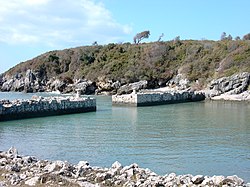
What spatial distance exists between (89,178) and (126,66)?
303ft

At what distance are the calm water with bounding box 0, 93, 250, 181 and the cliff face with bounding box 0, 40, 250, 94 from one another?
50.3m

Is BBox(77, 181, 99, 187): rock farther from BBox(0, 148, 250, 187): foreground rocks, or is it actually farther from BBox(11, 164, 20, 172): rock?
BBox(11, 164, 20, 172): rock

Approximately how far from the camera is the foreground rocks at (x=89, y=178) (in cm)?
1251

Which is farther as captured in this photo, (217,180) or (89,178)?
(89,178)

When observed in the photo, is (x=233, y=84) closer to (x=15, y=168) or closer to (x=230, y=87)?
(x=230, y=87)

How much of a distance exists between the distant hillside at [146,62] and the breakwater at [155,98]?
13447 mm

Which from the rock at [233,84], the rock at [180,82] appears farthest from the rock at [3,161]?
the rock at [180,82]

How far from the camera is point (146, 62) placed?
349 ft

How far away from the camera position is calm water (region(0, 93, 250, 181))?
2039 centimetres

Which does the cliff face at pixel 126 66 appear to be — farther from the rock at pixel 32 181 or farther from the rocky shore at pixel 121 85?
the rock at pixel 32 181

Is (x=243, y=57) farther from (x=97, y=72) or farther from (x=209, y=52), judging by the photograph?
(x=97, y=72)

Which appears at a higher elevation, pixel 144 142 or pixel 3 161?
pixel 3 161


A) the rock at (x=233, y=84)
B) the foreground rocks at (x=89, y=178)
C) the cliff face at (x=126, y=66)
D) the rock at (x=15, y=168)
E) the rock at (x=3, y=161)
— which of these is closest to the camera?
the foreground rocks at (x=89, y=178)

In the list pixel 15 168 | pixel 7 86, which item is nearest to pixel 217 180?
pixel 15 168
